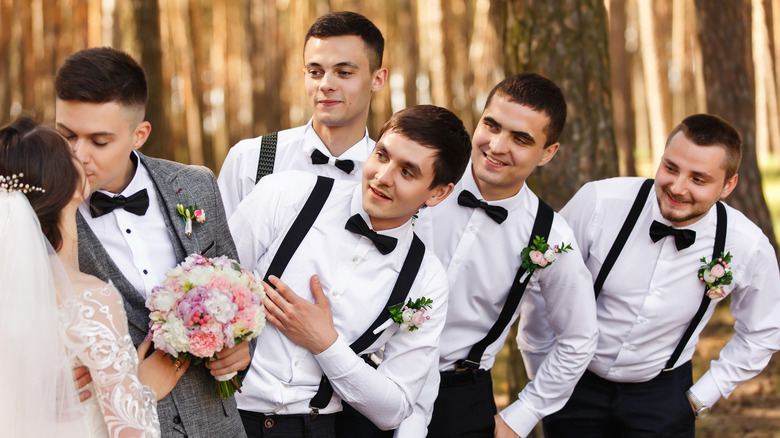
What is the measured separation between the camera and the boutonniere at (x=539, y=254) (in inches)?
142

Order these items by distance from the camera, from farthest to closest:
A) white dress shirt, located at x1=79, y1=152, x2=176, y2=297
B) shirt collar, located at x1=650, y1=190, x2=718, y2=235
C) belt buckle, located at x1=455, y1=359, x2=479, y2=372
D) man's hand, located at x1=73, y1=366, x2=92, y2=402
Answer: shirt collar, located at x1=650, y1=190, x2=718, y2=235, belt buckle, located at x1=455, y1=359, x2=479, y2=372, white dress shirt, located at x1=79, y1=152, x2=176, y2=297, man's hand, located at x1=73, y1=366, x2=92, y2=402

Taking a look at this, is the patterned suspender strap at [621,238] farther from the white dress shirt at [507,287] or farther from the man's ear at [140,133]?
the man's ear at [140,133]

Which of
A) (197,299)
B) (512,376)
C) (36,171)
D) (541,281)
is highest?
(36,171)

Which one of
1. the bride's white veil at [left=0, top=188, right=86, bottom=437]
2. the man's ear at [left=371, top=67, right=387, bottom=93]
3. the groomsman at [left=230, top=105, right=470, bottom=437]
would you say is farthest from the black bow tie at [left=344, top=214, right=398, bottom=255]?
the man's ear at [left=371, top=67, right=387, bottom=93]

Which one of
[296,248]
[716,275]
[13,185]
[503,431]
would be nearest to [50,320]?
[13,185]

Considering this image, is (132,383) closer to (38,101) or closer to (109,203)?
(109,203)

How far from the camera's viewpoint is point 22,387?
232 cm

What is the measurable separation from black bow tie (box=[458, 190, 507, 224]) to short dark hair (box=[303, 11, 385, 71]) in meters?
1.05

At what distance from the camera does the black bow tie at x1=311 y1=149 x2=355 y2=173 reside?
13.6 ft

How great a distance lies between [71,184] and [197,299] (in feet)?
1.87

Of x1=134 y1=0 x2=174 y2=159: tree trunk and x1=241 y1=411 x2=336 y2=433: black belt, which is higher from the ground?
x1=134 y1=0 x2=174 y2=159: tree trunk

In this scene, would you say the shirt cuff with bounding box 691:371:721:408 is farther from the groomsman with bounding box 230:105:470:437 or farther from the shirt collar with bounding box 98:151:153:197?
the shirt collar with bounding box 98:151:153:197

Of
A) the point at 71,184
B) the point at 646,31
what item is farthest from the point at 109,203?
the point at 646,31

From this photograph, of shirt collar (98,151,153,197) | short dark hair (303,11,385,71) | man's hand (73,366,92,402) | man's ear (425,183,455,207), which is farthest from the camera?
short dark hair (303,11,385,71)
